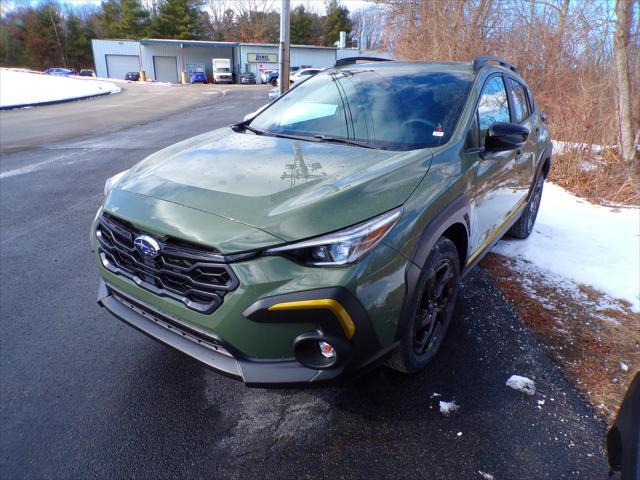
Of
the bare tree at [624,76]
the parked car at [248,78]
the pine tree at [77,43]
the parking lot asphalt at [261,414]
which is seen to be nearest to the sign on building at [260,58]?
the parked car at [248,78]

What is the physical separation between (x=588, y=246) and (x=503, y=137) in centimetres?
260

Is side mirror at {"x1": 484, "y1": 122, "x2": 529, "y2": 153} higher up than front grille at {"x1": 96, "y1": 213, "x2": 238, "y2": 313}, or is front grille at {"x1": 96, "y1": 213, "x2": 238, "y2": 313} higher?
side mirror at {"x1": 484, "y1": 122, "x2": 529, "y2": 153}

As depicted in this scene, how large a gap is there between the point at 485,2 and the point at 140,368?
14.7m

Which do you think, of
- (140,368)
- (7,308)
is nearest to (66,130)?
(7,308)

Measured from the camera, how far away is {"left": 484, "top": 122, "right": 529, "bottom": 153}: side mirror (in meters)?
2.79

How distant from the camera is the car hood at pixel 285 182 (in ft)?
6.33

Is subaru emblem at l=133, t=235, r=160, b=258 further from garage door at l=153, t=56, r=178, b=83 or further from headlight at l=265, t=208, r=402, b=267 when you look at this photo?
garage door at l=153, t=56, r=178, b=83

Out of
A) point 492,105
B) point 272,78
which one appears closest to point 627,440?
point 492,105

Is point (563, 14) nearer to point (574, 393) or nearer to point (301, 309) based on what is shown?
point (574, 393)

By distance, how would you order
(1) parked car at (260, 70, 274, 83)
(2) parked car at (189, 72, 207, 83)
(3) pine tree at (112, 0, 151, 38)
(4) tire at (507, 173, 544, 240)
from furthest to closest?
1. (3) pine tree at (112, 0, 151, 38)
2. (2) parked car at (189, 72, 207, 83)
3. (1) parked car at (260, 70, 274, 83)
4. (4) tire at (507, 173, 544, 240)

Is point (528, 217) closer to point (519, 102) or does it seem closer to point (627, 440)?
point (519, 102)

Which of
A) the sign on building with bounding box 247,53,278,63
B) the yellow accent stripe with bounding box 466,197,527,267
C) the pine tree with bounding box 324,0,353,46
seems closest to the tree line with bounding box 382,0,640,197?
the yellow accent stripe with bounding box 466,197,527,267

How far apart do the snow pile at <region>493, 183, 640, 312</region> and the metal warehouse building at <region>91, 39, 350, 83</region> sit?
52901 mm

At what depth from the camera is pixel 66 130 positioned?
12.2 meters
